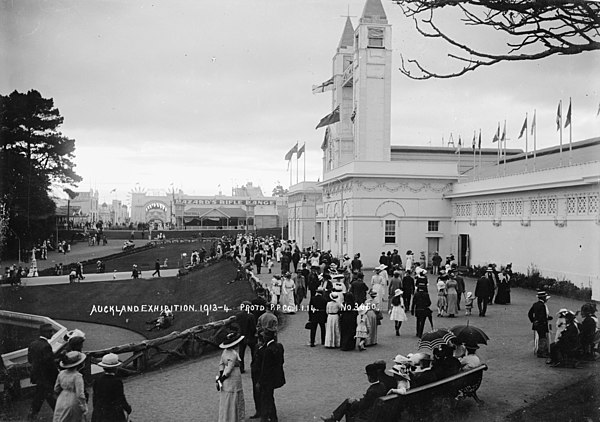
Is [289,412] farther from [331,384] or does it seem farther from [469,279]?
[469,279]

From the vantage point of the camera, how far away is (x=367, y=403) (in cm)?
739

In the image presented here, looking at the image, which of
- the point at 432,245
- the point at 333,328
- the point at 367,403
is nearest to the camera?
the point at 367,403

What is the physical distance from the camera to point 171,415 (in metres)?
8.91

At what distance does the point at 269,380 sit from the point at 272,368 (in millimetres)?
174

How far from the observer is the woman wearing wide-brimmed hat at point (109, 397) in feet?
23.1

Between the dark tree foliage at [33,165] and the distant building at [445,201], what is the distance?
50.4ft

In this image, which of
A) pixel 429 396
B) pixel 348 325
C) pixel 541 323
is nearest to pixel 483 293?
pixel 541 323

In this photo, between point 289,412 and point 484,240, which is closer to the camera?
point 289,412

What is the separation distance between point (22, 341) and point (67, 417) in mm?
9661

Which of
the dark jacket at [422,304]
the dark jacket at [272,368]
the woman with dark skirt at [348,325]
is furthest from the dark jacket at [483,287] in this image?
the dark jacket at [272,368]

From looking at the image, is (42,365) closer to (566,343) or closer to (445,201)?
(566,343)

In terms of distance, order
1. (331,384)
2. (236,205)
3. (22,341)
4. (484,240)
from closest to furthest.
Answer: (331,384)
(22,341)
(484,240)
(236,205)

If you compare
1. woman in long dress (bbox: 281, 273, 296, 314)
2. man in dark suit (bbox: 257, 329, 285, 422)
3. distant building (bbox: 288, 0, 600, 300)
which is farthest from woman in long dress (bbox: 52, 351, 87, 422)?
distant building (bbox: 288, 0, 600, 300)

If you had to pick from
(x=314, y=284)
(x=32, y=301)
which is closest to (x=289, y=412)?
(x=314, y=284)
